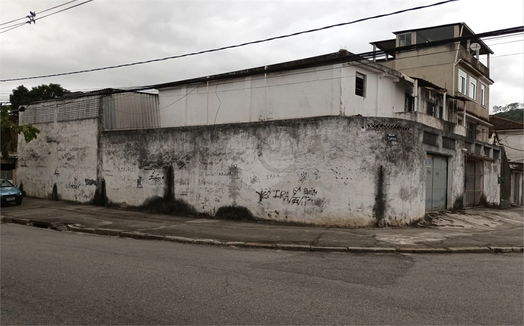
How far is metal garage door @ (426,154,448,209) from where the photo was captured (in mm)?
15234

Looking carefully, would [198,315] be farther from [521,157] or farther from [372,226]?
[521,157]

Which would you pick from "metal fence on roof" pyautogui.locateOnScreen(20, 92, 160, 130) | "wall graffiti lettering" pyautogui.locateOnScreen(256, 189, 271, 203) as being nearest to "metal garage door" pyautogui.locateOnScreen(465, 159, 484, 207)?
"wall graffiti lettering" pyautogui.locateOnScreen(256, 189, 271, 203)

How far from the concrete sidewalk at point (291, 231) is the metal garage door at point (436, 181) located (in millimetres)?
641

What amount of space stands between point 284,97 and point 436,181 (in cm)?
690

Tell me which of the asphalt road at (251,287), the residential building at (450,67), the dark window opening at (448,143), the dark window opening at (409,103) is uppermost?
the residential building at (450,67)

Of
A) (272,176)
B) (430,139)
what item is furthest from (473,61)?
(272,176)

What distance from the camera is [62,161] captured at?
19.7m

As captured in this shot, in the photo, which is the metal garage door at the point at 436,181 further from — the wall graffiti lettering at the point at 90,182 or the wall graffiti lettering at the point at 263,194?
the wall graffiti lettering at the point at 90,182

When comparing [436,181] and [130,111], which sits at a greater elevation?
[130,111]

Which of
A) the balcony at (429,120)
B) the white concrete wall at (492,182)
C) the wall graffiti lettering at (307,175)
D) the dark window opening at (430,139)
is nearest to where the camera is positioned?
the wall graffiti lettering at (307,175)

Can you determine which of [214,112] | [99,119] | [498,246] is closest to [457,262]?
[498,246]

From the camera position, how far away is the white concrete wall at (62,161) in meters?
18.5

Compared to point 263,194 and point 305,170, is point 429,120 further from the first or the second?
point 263,194

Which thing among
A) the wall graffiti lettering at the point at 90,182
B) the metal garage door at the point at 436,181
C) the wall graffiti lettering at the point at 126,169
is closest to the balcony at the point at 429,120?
the metal garage door at the point at 436,181
